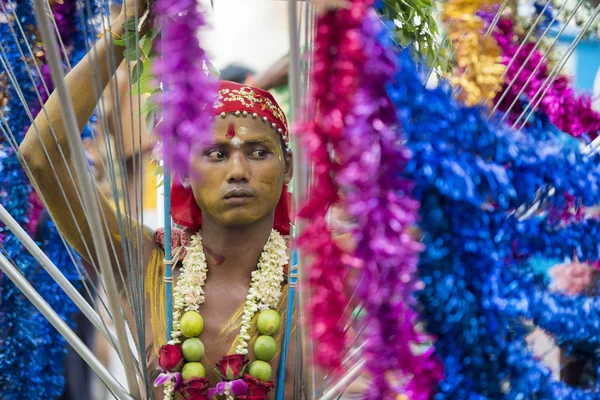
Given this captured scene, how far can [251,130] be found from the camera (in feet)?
5.52

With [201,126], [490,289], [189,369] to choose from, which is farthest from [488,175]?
[189,369]

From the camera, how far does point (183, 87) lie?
102cm

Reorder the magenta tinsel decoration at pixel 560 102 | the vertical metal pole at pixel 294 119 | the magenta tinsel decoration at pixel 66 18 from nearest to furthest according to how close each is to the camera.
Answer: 1. the vertical metal pole at pixel 294 119
2. the magenta tinsel decoration at pixel 560 102
3. the magenta tinsel decoration at pixel 66 18

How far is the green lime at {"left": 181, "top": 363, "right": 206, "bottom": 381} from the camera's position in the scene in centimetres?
160

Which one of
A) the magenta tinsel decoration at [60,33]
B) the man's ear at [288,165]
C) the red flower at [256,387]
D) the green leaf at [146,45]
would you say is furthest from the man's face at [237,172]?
the magenta tinsel decoration at [60,33]

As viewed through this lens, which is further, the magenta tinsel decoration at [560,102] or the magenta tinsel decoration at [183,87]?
→ the magenta tinsel decoration at [560,102]

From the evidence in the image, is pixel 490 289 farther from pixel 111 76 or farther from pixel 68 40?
pixel 68 40

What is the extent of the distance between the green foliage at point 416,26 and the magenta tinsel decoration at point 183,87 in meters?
0.63

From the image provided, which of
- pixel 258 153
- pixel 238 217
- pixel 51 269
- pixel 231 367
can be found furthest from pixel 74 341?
pixel 258 153

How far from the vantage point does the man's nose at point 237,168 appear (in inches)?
64.7

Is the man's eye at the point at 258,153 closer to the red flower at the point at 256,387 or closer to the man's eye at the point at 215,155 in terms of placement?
the man's eye at the point at 215,155

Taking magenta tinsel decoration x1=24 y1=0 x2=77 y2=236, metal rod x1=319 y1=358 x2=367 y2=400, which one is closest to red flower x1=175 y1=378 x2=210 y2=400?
metal rod x1=319 y1=358 x2=367 y2=400

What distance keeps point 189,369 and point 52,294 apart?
0.88 metres

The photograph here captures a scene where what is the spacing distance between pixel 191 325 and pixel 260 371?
0.16 meters
